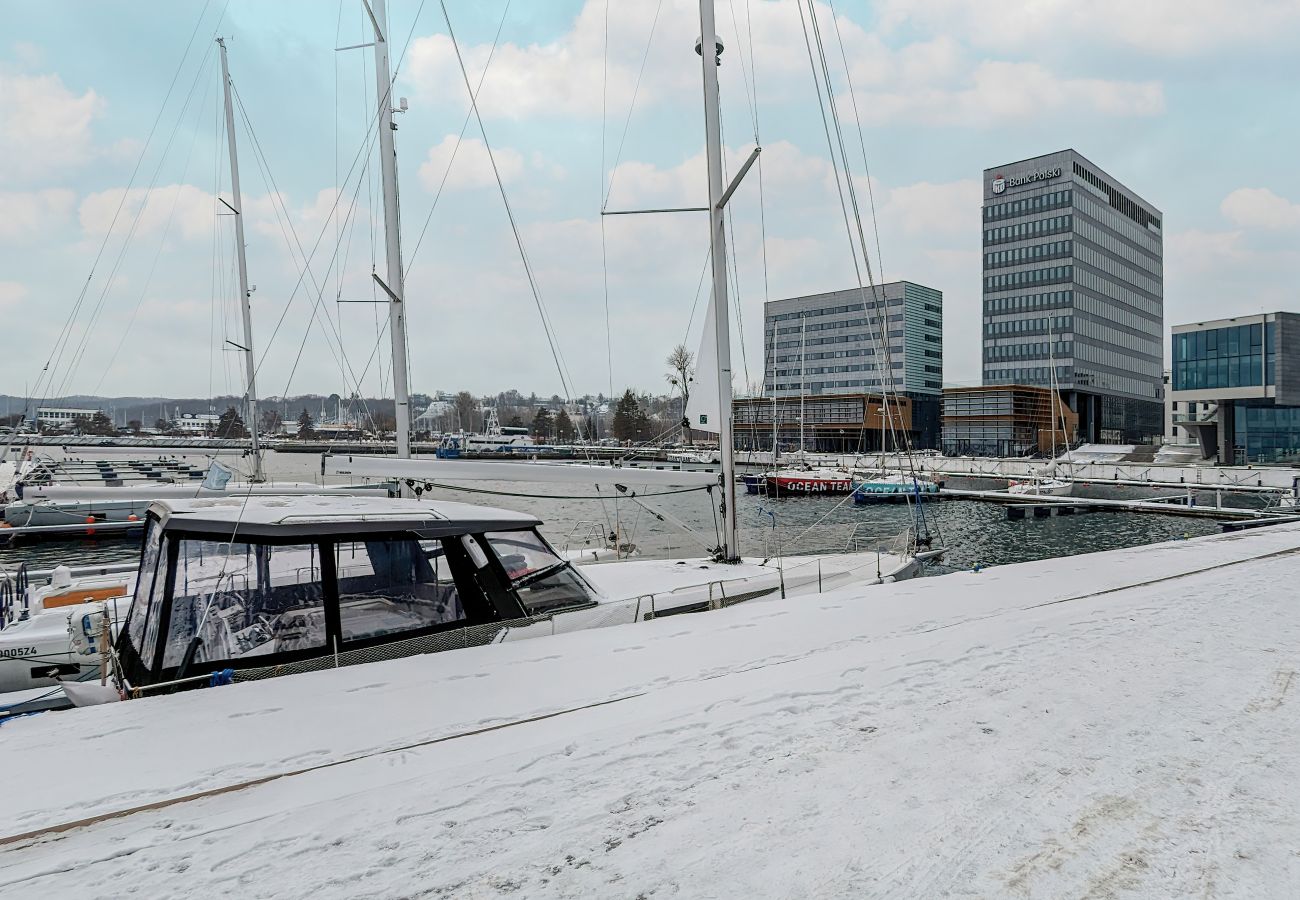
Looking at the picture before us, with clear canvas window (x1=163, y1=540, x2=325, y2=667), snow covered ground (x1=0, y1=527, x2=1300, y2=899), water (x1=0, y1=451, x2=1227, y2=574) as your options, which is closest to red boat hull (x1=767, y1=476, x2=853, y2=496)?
water (x1=0, y1=451, x2=1227, y2=574)

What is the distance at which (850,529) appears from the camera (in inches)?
664

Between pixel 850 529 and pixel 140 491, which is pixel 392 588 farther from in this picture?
pixel 140 491

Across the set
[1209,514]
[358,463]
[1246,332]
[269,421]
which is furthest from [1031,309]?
[358,463]

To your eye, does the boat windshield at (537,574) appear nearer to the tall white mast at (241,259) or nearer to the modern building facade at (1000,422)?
the tall white mast at (241,259)

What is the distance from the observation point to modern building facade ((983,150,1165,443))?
305 ft

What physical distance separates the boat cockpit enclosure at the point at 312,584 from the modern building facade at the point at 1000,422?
82.0 metres

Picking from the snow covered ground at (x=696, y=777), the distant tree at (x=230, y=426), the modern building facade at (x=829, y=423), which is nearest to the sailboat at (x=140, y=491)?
the snow covered ground at (x=696, y=777)

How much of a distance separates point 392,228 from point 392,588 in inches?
430

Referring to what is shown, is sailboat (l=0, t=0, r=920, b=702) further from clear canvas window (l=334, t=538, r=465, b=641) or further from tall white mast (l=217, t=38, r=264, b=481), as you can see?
tall white mast (l=217, t=38, r=264, b=481)

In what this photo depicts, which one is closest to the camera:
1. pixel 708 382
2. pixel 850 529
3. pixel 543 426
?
pixel 708 382

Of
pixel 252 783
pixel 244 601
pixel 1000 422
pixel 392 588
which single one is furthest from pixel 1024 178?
pixel 252 783

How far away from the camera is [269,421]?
3066cm

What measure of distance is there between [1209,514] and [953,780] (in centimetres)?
3395

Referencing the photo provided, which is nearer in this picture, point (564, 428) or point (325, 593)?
point (325, 593)
